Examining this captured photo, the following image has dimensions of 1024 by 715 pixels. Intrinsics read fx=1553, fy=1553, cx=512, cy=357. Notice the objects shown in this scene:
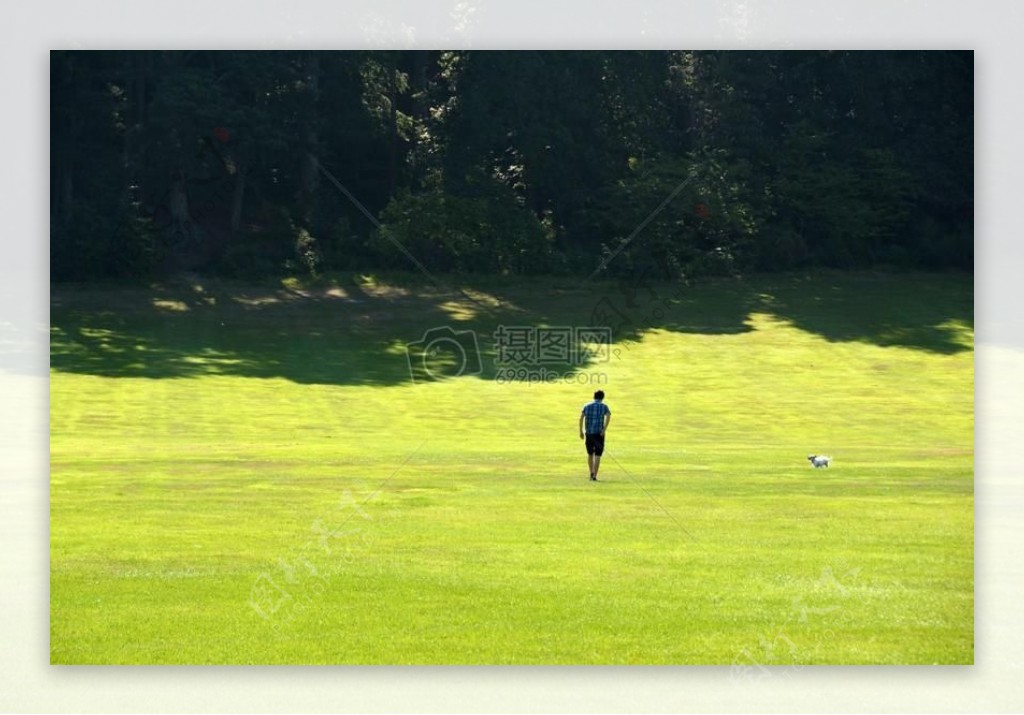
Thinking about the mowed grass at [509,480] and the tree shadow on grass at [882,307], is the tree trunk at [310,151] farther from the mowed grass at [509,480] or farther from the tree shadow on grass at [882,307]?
the tree shadow on grass at [882,307]

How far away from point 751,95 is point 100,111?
16.5m

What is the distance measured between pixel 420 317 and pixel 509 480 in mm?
16907

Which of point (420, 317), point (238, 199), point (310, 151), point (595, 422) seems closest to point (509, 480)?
point (595, 422)

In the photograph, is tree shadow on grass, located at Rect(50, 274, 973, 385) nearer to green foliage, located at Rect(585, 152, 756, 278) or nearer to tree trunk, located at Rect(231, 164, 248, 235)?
green foliage, located at Rect(585, 152, 756, 278)

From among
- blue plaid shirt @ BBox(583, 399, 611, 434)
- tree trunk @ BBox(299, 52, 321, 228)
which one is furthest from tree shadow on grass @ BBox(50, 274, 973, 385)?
blue plaid shirt @ BBox(583, 399, 611, 434)

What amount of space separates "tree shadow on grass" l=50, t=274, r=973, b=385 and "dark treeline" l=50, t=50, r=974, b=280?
25.8 inches

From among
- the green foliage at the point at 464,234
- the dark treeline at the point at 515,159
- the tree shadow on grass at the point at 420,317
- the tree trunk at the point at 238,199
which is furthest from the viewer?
the tree trunk at the point at 238,199

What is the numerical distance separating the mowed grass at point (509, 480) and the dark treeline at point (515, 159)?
3.65 ft

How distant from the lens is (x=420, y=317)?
38.7 m

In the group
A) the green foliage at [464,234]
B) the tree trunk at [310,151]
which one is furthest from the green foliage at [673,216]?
the tree trunk at [310,151]

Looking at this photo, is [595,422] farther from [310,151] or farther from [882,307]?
[882,307]

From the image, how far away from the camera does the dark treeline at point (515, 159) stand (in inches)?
1505

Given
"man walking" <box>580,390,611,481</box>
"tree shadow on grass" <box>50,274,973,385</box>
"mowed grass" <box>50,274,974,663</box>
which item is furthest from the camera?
"tree shadow on grass" <box>50,274,973,385</box>

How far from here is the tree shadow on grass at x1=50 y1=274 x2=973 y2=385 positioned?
1410 inches
